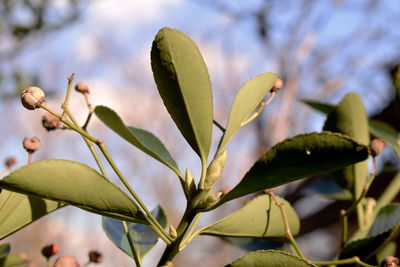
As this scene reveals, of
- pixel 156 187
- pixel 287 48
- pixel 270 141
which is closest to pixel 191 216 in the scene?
pixel 270 141

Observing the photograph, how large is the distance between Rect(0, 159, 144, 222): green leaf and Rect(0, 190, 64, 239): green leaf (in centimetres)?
6

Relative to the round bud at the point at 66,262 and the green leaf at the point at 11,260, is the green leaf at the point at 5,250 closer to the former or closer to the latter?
the green leaf at the point at 11,260

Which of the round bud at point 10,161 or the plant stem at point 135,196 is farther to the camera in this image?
the round bud at point 10,161

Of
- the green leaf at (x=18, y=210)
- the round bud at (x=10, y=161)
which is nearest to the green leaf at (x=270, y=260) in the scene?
the green leaf at (x=18, y=210)

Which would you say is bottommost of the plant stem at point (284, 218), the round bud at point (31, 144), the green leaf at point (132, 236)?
the green leaf at point (132, 236)

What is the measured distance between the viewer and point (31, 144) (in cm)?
37

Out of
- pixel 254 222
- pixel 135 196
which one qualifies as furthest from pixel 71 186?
pixel 254 222

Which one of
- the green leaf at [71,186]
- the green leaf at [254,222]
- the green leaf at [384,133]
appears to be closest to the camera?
the green leaf at [71,186]

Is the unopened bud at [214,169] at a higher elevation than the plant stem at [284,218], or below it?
higher

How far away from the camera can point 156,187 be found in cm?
479

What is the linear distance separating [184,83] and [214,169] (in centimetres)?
6

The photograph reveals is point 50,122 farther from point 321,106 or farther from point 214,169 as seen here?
point 321,106

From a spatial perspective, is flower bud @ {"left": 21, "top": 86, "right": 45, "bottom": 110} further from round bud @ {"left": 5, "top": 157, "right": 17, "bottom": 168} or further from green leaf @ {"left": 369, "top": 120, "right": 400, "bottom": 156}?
green leaf @ {"left": 369, "top": 120, "right": 400, "bottom": 156}

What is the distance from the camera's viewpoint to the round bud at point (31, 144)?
0.37m
